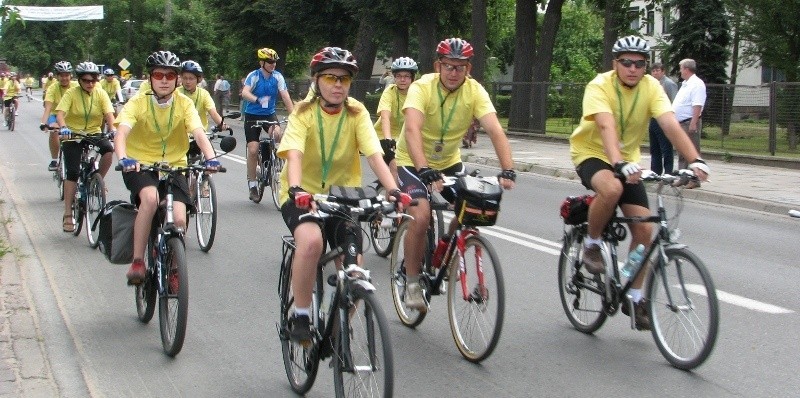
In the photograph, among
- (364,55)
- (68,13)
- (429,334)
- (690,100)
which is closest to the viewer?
(429,334)

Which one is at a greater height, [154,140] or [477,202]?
[154,140]

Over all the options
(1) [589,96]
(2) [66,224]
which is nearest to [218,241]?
(2) [66,224]

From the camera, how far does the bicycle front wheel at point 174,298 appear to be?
640cm

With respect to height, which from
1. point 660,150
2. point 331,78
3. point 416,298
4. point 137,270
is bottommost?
point 416,298

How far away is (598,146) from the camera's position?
6.95 m

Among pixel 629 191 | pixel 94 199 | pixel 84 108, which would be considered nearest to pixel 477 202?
pixel 629 191

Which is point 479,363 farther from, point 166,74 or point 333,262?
point 166,74

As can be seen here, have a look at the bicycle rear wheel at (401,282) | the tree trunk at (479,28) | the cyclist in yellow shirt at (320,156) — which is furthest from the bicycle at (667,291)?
the tree trunk at (479,28)

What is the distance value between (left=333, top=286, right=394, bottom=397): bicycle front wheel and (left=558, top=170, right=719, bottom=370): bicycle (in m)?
1.98

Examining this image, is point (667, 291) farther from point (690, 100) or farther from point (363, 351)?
point (690, 100)

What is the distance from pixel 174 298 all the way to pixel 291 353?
3.58ft

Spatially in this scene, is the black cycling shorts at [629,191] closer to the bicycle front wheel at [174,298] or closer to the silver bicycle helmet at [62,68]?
the bicycle front wheel at [174,298]

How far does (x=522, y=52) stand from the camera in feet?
104

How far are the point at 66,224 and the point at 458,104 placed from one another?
6173 mm
